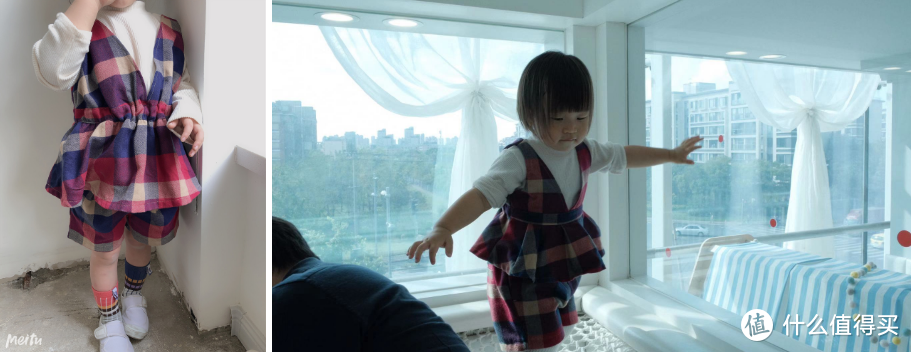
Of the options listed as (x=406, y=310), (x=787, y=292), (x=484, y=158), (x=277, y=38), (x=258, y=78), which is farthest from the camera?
(x=484, y=158)

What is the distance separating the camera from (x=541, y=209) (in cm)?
72

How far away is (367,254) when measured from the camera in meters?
0.68

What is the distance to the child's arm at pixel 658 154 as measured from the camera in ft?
2.70

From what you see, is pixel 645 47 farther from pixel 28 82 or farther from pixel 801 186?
pixel 28 82

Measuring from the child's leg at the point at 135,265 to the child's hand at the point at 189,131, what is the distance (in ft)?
0.28

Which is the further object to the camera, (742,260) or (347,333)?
(742,260)

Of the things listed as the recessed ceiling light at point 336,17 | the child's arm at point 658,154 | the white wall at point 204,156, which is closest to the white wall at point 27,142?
the white wall at point 204,156

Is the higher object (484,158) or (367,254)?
(484,158)

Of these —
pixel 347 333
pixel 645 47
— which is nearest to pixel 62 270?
pixel 347 333

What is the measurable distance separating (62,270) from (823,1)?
0.91m

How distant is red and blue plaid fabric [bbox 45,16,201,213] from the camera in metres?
0.33

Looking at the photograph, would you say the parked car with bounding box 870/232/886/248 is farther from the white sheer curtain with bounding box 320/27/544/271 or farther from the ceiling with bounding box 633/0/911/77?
the white sheer curtain with bounding box 320/27/544/271

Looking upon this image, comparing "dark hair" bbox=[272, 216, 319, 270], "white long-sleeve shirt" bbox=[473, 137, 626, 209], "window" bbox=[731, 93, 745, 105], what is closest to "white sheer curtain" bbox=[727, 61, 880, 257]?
"window" bbox=[731, 93, 745, 105]

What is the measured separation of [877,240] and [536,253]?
1.50 feet
